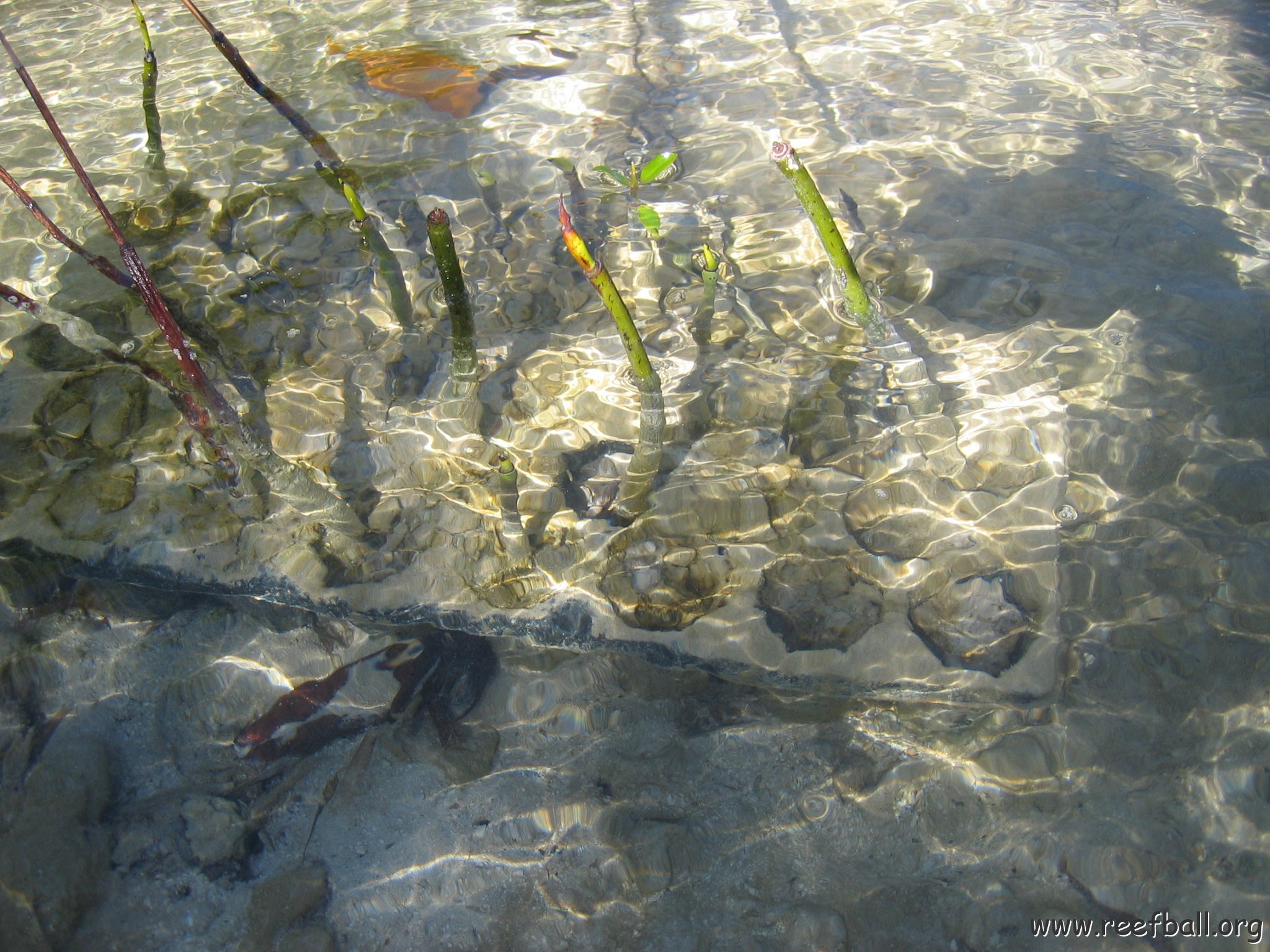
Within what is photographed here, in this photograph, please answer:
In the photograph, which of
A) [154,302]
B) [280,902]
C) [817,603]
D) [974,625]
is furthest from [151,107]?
[974,625]

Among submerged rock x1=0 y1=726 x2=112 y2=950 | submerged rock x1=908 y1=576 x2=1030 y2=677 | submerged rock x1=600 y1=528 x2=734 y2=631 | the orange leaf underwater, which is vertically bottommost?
submerged rock x1=0 y1=726 x2=112 y2=950

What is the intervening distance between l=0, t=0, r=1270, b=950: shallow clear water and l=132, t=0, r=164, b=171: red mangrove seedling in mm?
631

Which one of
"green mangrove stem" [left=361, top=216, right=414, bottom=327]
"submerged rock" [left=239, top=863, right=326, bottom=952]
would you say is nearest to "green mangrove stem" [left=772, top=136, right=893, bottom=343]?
"green mangrove stem" [left=361, top=216, right=414, bottom=327]

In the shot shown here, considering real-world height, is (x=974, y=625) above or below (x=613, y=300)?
below

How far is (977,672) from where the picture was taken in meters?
2.75

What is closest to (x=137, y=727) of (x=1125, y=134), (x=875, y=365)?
(x=875, y=365)

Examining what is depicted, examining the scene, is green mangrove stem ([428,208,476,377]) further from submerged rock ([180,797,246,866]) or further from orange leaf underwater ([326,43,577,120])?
orange leaf underwater ([326,43,577,120])

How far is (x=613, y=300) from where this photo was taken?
2119 millimetres

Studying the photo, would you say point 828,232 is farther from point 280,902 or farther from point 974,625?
point 280,902

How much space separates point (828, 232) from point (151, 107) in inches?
187

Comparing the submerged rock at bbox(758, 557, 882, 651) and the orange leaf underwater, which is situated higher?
the orange leaf underwater

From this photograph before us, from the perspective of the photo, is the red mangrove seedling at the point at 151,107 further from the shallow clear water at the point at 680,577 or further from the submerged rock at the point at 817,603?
the submerged rock at the point at 817,603

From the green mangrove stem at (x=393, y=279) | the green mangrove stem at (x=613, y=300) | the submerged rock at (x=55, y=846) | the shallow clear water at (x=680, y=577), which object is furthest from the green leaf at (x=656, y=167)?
the submerged rock at (x=55, y=846)

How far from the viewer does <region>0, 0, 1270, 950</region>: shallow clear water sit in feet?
8.59
